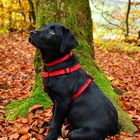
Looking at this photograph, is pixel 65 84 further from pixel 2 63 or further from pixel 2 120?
pixel 2 63

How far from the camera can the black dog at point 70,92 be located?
4.12m

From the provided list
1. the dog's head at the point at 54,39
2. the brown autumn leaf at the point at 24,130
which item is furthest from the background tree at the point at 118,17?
the dog's head at the point at 54,39

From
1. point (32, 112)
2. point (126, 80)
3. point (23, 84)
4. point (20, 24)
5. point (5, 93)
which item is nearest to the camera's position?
point (32, 112)

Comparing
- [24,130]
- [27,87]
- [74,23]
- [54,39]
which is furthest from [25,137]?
[27,87]

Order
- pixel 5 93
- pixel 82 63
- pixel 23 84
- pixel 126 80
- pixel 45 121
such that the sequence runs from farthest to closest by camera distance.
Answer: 1. pixel 126 80
2. pixel 23 84
3. pixel 5 93
4. pixel 82 63
5. pixel 45 121

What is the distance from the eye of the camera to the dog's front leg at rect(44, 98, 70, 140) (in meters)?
4.15

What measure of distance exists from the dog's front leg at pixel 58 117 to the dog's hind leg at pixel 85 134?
0.19m

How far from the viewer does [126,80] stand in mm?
10070

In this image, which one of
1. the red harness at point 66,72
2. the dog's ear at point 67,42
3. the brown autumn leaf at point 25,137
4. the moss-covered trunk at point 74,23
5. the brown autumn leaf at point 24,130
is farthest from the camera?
the moss-covered trunk at point 74,23

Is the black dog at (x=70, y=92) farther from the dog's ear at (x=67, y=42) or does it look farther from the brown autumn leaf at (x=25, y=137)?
the brown autumn leaf at (x=25, y=137)

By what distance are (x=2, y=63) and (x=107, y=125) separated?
7546mm

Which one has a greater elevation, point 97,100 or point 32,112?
point 97,100

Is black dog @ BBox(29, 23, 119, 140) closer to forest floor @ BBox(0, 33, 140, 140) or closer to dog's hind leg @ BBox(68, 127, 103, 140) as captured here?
dog's hind leg @ BBox(68, 127, 103, 140)

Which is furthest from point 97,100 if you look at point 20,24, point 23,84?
point 20,24
